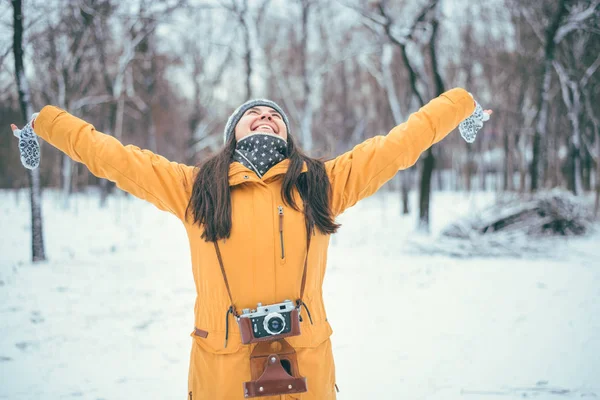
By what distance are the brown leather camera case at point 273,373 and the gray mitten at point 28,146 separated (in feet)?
4.47

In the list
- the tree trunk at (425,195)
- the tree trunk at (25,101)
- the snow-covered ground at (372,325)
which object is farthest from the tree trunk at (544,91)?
the tree trunk at (25,101)

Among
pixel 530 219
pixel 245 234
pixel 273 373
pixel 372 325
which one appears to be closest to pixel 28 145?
pixel 245 234

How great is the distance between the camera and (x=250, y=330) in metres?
1.56

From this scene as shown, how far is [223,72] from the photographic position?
20.7 m

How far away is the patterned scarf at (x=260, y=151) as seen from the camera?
1721 millimetres

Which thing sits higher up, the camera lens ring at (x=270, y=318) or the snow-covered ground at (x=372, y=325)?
the camera lens ring at (x=270, y=318)

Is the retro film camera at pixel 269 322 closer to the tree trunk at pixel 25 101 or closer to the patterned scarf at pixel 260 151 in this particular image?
the patterned scarf at pixel 260 151

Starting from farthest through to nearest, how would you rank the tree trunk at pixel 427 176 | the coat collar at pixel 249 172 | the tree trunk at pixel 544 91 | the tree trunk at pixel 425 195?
1. the tree trunk at pixel 544 91
2. the tree trunk at pixel 425 195
3. the tree trunk at pixel 427 176
4. the coat collar at pixel 249 172

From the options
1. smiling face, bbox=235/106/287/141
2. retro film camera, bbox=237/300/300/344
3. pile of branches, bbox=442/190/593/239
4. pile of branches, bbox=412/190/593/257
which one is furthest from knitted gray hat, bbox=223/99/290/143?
pile of branches, bbox=442/190/593/239

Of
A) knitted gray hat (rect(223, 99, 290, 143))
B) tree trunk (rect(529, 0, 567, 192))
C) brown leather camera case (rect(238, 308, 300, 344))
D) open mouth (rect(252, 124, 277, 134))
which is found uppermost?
tree trunk (rect(529, 0, 567, 192))

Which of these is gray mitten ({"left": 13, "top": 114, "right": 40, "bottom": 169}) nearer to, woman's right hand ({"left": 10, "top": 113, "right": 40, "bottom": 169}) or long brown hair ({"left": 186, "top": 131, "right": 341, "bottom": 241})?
woman's right hand ({"left": 10, "top": 113, "right": 40, "bottom": 169})

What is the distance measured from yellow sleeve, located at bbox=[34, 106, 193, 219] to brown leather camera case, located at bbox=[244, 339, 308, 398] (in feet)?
2.36

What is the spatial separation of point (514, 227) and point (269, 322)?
7821 mm

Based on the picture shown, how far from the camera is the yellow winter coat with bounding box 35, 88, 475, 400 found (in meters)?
1.61
